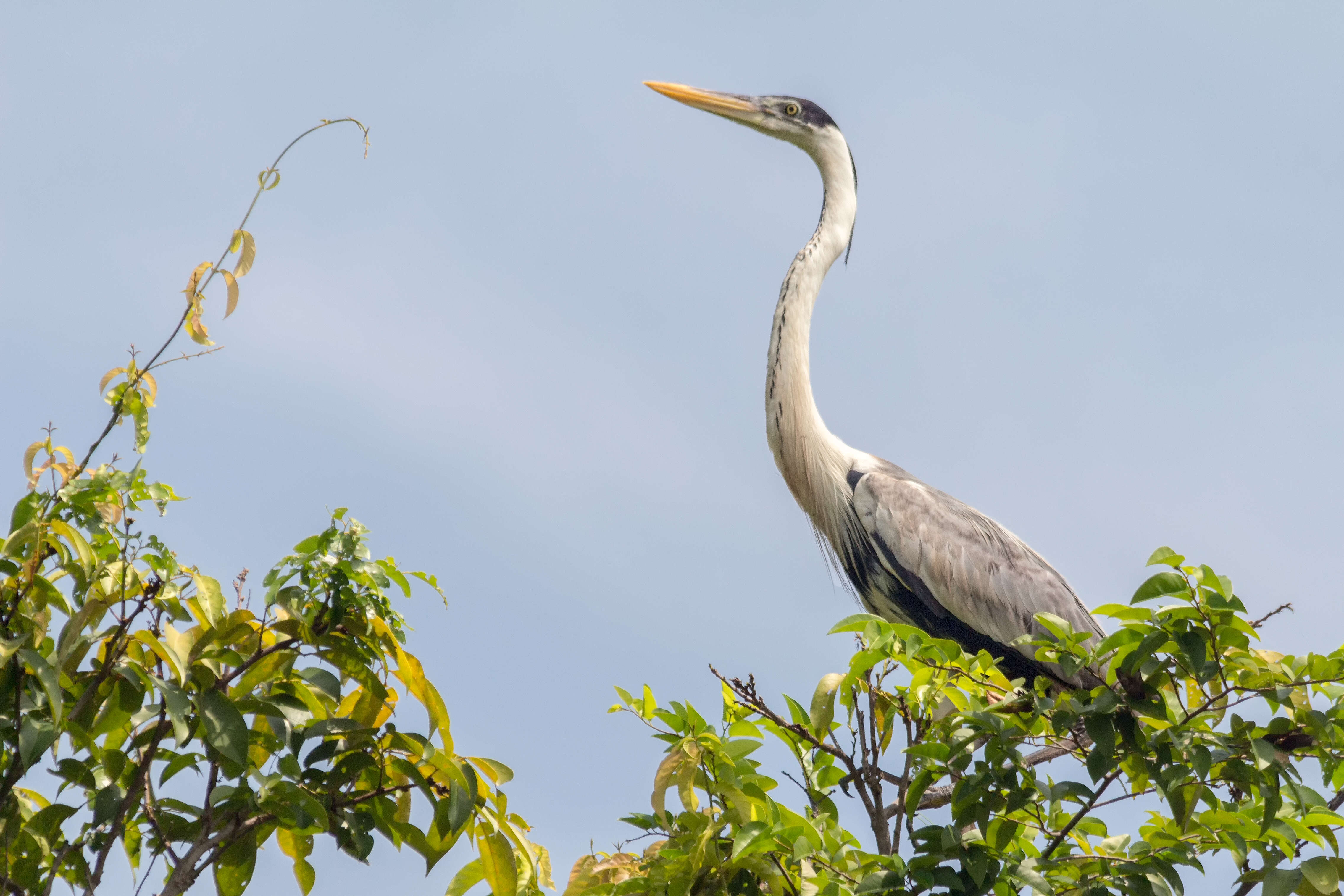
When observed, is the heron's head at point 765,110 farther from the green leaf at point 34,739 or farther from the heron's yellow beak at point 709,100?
the green leaf at point 34,739

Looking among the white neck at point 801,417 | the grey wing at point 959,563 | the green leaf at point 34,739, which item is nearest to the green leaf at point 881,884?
the green leaf at point 34,739

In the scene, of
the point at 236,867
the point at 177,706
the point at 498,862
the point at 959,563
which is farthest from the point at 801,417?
the point at 177,706

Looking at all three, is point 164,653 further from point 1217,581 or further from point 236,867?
point 1217,581

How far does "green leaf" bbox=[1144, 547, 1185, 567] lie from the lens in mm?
2480

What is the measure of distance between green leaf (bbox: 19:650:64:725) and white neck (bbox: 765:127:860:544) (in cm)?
469

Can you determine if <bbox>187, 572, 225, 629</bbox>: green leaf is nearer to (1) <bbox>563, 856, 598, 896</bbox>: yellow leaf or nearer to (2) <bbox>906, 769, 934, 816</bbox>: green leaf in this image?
(1) <bbox>563, 856, 598, 896</bbox>: yellow leaf

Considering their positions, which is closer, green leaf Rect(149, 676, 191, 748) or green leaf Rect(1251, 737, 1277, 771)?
green leaf Rect(149, 676, 191, 748)

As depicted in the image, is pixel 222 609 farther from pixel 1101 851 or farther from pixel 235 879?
pixel 1101 851

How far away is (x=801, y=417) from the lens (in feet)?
21.4

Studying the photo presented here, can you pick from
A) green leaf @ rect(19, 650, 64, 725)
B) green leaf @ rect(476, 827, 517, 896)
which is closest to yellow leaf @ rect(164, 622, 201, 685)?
green leaf @ rect(19, 650, 64, 725)

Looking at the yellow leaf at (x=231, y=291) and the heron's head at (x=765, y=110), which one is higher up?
the heron's head at (x=765, y=110)

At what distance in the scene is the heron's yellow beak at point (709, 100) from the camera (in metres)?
7.60

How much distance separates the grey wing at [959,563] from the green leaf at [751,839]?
3.52 meters

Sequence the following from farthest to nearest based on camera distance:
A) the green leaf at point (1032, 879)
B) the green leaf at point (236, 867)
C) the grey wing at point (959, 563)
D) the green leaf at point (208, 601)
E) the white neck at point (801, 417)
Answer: the white neck at point (801, 417)
the grey wing at point (959, 563)
the green leaf at point (1032, 879)
the green leaf at point (236, 867)
the green leaf at point (208, 601)
